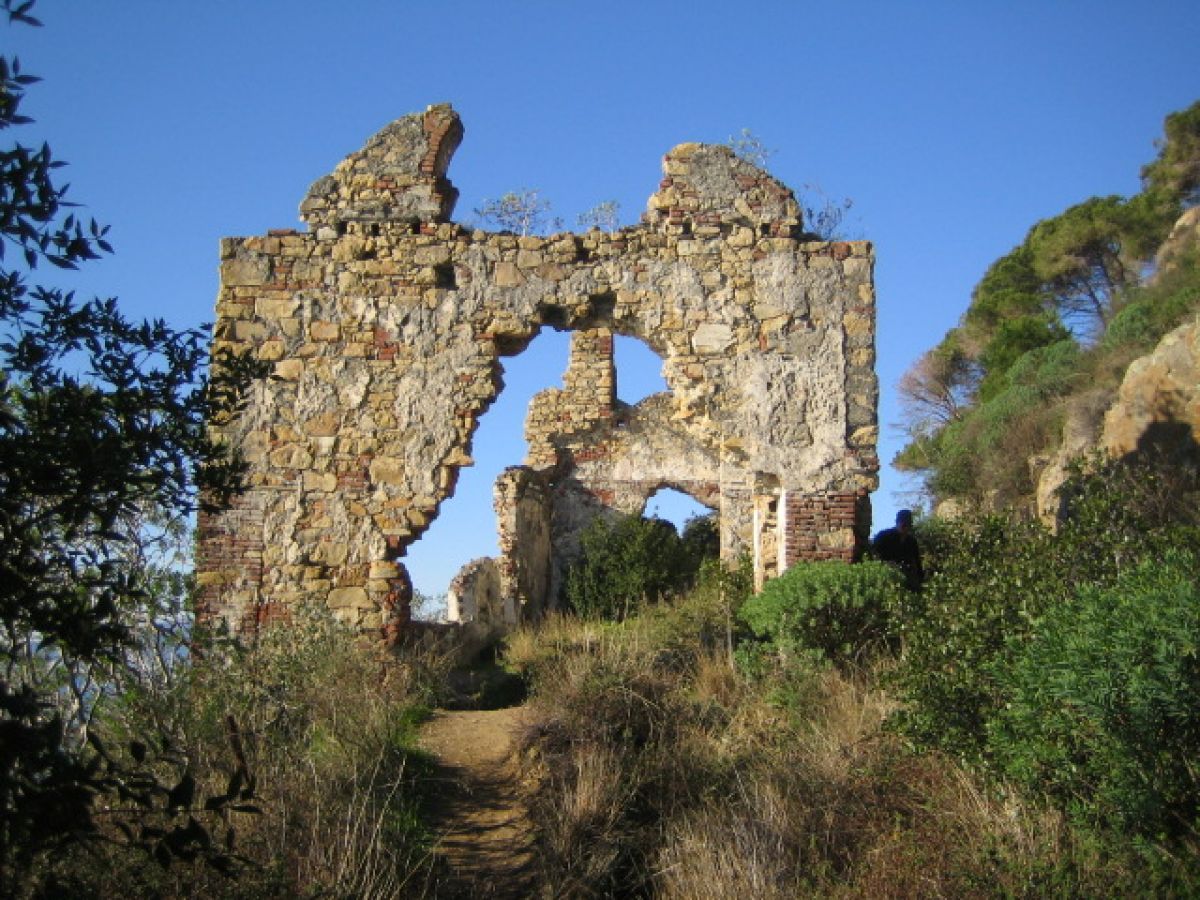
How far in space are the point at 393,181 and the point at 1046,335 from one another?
60.5 ft

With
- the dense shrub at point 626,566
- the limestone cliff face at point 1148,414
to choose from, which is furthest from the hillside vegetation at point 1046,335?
the dense shrub at point 626,566

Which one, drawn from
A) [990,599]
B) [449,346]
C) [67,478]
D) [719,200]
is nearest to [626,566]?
[449,346]

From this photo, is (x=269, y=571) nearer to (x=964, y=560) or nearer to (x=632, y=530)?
(x=964, y=560)

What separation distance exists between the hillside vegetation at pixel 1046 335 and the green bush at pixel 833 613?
920 centimetres

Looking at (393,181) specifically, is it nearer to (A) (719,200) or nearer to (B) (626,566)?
(A) (719,200)

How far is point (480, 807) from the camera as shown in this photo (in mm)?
7605

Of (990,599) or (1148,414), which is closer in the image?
(990,599)

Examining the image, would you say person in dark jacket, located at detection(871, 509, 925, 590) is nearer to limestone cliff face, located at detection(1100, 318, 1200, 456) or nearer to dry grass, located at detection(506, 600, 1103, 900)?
dry grass, located at detection(506, 600, 1103, 900)

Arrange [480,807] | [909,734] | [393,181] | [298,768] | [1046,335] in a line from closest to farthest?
[298,768] < [909,734] < [480,807] < [393,181] < [1046,335]

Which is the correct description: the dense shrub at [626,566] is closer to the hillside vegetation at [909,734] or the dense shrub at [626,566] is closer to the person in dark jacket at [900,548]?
the person in dark jacket at [900,548]

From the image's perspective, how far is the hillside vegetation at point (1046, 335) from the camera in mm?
19281

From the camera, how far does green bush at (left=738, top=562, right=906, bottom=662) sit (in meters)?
9.21

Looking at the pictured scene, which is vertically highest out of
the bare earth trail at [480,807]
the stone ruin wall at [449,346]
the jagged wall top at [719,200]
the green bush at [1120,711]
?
the jagged wall top at [719,200]

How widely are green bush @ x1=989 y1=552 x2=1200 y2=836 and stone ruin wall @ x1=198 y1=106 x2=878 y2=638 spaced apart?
14.6 ft
